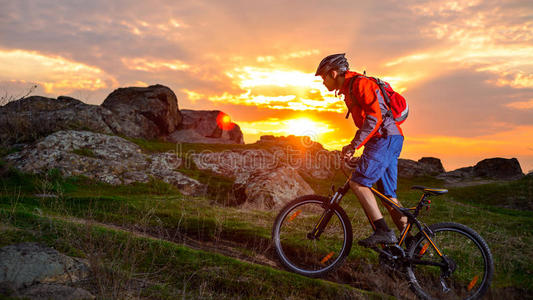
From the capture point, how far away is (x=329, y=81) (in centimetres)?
612

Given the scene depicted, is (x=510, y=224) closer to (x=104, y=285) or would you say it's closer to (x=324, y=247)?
(x=324, y=247)

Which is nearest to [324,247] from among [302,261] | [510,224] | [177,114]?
[302,261]

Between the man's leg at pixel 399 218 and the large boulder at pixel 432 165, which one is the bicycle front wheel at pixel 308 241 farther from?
the large boulder at pixel 432 165

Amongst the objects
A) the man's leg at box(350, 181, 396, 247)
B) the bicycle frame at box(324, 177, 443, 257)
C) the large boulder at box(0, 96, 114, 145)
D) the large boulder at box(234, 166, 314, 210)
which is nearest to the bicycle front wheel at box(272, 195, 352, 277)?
the bicycle frame at box(324, 177, 443, 257)

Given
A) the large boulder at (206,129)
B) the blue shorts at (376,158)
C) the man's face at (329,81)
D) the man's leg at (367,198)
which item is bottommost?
the man's leg at (367,198)

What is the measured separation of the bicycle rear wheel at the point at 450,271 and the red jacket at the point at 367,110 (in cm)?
178

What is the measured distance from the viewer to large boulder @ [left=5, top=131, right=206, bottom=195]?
48.7 ft

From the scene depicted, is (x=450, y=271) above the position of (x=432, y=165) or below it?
below

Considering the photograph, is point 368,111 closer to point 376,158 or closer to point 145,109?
point 376,158

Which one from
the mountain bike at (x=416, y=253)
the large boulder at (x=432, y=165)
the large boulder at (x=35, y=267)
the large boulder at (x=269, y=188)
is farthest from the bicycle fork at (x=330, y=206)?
the large boulder at (x=432, y=165)

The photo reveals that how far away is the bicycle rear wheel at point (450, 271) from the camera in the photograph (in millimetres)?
5539

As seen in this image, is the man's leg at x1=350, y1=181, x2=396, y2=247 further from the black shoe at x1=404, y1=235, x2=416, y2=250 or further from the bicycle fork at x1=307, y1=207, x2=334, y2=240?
the bicycle fork at x1=307, y1=207, x2=334, y2=240

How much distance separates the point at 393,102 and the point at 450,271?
285cm

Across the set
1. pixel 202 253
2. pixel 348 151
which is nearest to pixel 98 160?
pixel 202 253
